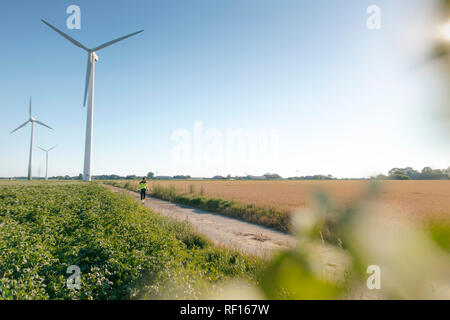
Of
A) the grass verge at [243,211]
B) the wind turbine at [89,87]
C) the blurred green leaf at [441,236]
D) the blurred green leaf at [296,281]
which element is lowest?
the grass verge at [243,211]

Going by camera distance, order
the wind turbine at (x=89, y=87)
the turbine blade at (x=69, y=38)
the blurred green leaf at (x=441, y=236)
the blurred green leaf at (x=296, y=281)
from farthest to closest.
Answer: the wind turbine at (x=89, y=87) < the turbine blade at (x=69, y=38) < the blurred green leaf at (x=296, y=281) < the blurred green leaf at (x=441, y=236)

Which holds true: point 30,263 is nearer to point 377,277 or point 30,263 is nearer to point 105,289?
point 105,289

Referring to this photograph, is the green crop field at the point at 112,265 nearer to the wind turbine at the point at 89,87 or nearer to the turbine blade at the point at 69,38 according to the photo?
the wind turbine at the point at 89,87

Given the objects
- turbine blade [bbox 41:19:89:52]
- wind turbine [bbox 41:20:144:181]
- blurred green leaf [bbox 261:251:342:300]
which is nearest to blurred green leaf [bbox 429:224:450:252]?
blurred green leaf [bbox 261:251:342:300]

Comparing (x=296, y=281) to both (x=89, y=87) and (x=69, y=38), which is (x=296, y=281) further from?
(x=89, y=87)

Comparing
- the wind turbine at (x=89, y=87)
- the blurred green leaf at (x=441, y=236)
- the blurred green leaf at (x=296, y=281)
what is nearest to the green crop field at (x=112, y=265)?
the blurred green leaf at (x=296, y=281)

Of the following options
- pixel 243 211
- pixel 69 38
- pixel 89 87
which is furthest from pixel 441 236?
pixel 89 87

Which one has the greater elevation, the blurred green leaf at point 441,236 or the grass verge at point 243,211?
the blurred green leaf at point 441,236

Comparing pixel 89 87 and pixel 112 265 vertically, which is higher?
pixel 89 87

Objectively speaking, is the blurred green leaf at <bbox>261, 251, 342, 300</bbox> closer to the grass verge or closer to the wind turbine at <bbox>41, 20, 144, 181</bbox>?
the grass verge

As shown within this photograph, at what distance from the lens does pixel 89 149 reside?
178 feet
